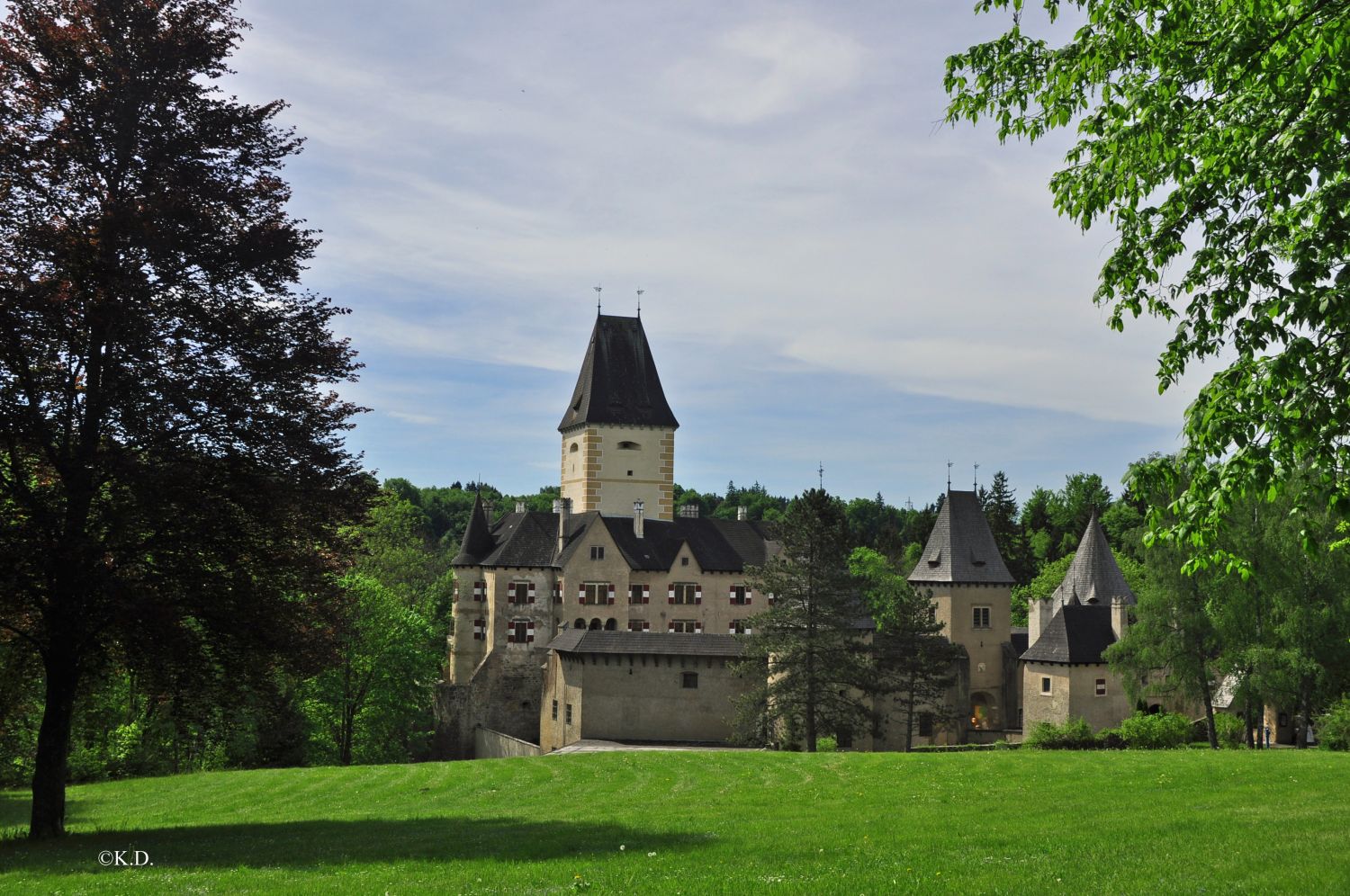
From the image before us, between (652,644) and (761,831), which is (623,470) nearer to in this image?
(652,644)

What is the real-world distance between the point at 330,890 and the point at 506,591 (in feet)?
150

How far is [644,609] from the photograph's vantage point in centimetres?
5725

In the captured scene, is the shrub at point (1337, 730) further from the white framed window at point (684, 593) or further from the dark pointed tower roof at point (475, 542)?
the dark pointed tower roof at point (475, 542)

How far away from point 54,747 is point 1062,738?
3127cm

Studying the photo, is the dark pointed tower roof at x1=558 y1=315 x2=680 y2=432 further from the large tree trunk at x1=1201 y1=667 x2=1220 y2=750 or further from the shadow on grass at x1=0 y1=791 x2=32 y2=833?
the shadow on grass at x1=0 y1=791 x2=32 y2=833

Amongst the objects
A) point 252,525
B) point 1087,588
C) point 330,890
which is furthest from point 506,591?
point 330,890

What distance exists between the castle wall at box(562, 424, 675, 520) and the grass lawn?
34055mm

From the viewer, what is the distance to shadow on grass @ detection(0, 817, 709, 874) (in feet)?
43.1

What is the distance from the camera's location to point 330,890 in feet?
34.7

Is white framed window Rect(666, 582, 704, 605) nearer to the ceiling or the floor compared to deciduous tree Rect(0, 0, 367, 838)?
nearer to the floor

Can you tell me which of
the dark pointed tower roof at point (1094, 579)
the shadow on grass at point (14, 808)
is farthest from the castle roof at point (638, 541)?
the shadow on grass at point (14, 808)

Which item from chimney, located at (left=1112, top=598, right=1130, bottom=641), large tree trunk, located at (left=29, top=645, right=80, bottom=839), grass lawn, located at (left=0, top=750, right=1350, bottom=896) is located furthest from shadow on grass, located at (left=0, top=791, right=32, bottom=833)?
chimney, located at (left=1112, top=598, right=1130, bottom=641)

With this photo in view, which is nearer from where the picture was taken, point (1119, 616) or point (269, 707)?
point (269, 707)

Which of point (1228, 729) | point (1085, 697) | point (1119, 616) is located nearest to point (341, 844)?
point (1228, 729)
